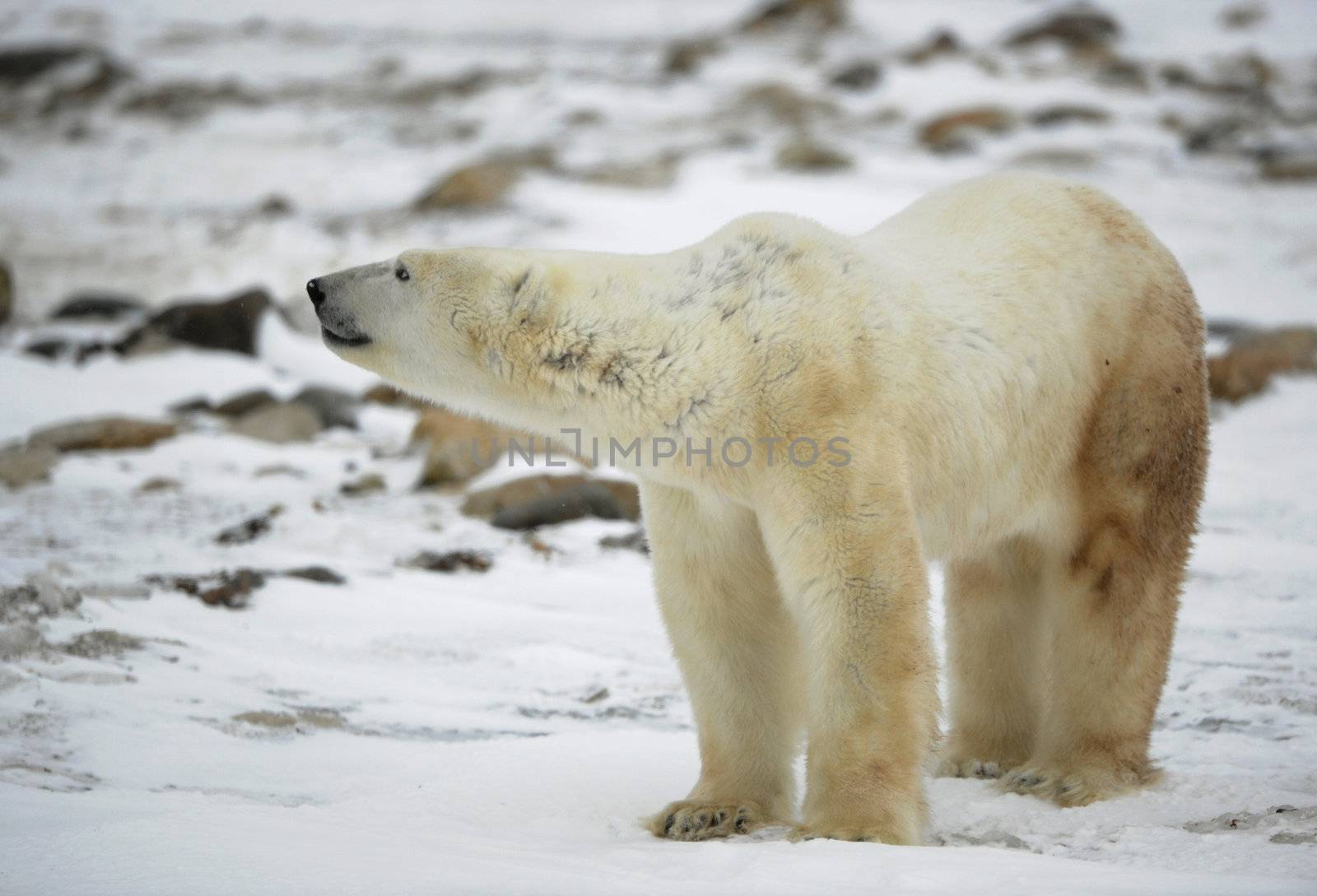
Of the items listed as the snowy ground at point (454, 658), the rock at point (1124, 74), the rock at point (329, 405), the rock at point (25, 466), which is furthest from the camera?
the rock at point (1124, 74)

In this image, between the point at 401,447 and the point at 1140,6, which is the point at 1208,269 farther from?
the point at 1140,6

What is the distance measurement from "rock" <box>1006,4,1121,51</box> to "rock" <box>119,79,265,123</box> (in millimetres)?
11982

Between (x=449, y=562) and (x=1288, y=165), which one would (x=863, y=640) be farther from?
(x=1288, y=165)

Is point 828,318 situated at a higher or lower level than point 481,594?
higher

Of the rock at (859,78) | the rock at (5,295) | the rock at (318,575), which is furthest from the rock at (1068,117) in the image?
the rock at (318,575)

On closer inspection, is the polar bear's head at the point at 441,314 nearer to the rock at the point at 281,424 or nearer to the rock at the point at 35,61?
the rock at the point at 281,424

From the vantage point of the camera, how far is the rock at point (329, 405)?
9.02m

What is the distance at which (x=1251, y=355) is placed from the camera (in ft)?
28.3

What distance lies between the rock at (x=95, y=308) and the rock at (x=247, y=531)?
21.0 feet

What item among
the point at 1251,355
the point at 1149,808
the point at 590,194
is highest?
the point at 590,194

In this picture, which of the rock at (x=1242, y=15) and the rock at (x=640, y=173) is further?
the rock at (x=1242, y=15)

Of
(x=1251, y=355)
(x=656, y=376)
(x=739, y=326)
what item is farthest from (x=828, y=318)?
(x=1251, y=355)

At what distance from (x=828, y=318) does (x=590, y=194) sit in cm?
1155

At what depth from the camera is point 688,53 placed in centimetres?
2091
